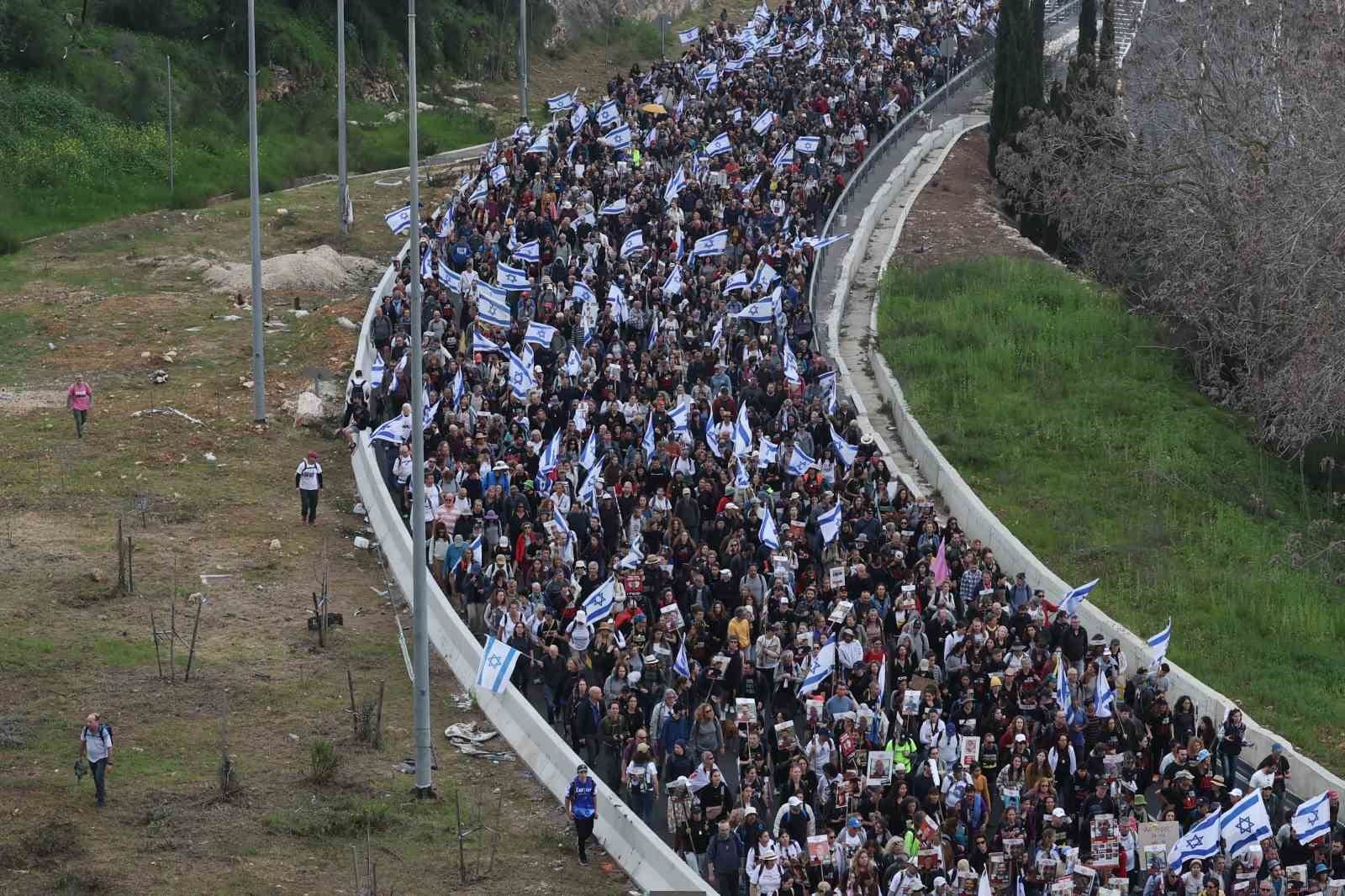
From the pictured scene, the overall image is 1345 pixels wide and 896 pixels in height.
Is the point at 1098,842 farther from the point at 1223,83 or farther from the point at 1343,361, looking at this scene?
the point at 1223,83

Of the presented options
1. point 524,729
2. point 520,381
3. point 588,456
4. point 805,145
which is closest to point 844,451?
point 588,456

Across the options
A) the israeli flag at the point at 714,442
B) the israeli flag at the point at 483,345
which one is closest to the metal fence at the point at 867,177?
the israeli flag at the point at 483,345

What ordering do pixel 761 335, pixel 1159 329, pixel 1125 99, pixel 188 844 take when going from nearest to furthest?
1. pixel 188 844
2. pixel 761 335
3. pixel 1159 329
4. pixel 1125 99

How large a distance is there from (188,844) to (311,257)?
22.9 m

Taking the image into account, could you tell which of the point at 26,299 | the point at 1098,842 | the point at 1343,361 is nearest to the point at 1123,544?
the point at 1343,361

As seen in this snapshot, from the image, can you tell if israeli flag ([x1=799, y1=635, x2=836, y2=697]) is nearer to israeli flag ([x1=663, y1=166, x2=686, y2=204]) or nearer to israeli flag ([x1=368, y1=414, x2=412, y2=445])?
israeli flag ([x1=368, y1=414, x2=412, y2=445])

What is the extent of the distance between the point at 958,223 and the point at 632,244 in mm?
13158

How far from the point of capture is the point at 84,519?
28281 millimetres

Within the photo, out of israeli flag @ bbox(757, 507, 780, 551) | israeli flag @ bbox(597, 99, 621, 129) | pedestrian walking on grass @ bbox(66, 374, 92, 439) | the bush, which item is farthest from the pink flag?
israeli flag @ bbox(597, 99, 621, 129)

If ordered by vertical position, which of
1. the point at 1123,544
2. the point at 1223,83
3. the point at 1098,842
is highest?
the point at 1223,83

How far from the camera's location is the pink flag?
22.7 m

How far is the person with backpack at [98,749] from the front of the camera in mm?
19766

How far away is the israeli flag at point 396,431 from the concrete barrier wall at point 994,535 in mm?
8584

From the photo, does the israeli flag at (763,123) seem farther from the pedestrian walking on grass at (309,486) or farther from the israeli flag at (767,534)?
the israeli flag at (767,534)
